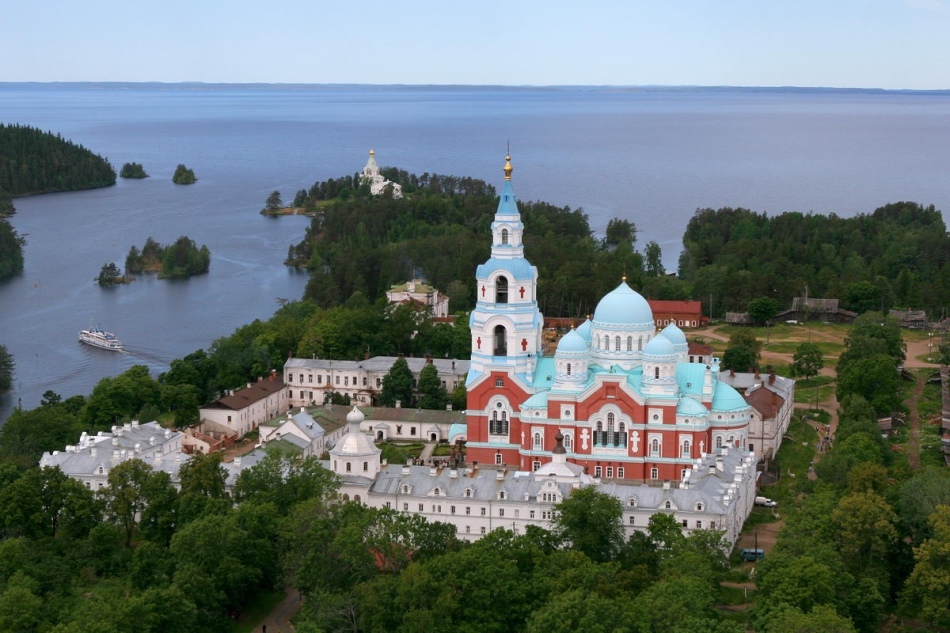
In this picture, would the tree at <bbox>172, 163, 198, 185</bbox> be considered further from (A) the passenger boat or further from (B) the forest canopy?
(A) the passenger boat

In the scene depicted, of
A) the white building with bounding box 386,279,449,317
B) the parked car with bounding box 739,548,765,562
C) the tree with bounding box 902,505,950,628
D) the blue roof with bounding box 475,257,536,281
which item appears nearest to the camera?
the tree with bounding box 902,505,950,628

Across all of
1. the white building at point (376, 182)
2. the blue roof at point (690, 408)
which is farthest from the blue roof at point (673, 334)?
the white building at point (376, 182)

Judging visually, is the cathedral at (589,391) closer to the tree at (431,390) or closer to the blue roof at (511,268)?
the blue roof at (511,268)

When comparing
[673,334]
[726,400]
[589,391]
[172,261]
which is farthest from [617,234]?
[589,391]

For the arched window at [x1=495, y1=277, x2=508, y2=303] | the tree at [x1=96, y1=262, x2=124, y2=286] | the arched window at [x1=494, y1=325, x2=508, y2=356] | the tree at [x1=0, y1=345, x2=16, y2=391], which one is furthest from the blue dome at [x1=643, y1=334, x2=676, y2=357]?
the tree at [x1=96, y1=262, x2=124, y2=286]

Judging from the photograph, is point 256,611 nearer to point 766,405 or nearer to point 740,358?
point 766,405

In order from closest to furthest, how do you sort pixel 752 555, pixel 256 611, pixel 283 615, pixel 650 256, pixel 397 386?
pixel 283 615 < pixel 256 611 < pixel 752 555 < pixel 397 386 < pixel 650 256
